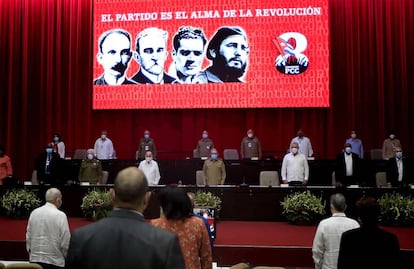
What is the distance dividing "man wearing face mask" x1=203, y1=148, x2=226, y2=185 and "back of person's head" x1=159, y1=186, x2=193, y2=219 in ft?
23.7

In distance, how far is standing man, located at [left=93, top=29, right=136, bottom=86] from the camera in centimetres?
1251

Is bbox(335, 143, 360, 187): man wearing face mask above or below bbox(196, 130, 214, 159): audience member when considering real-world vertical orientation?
below

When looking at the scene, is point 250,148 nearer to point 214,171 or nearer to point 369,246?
point 214,171

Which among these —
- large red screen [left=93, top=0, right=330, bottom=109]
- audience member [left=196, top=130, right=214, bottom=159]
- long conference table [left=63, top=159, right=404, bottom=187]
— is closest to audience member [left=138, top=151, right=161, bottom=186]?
long conference table [left=63, top=159, right=404, bottom=187]

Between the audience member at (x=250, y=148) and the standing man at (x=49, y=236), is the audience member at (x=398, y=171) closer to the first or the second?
the audience member at (x=250, y=148)

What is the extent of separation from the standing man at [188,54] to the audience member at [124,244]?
35.2 ft

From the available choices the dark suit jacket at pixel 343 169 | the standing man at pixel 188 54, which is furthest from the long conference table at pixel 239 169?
the standing man at pixel 188 54

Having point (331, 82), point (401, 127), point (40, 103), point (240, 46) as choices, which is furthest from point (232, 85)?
point (40, 103)

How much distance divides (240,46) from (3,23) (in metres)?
7.76

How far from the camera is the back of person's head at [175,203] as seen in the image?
2.55 metres

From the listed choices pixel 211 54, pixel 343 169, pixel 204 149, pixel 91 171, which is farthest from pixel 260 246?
pixel 211 54

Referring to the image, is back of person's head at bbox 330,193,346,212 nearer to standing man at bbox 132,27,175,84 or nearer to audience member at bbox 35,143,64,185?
audience member at bbox 35,143,64,185

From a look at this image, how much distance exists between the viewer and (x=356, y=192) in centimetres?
801

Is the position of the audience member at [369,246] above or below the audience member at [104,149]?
below
